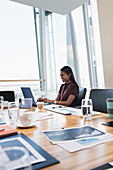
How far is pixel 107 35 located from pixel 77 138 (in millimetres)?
2381

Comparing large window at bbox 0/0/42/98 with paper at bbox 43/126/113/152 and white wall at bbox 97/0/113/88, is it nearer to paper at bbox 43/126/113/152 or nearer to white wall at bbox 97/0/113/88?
white wall at bbox 97/0/113/88

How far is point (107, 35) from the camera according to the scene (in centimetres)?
274

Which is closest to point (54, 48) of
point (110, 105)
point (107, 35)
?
point (107, 35)

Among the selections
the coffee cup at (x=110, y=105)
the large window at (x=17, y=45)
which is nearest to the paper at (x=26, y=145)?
the coffee cup at (x=110, y=105)

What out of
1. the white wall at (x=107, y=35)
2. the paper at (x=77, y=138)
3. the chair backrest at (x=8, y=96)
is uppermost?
the white wall at (x=107, y=35)

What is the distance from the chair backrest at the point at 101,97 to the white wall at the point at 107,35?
102cm

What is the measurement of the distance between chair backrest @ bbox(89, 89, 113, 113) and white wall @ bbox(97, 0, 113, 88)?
1020 mm

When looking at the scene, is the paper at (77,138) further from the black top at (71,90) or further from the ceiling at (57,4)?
the ceiling at (57,4)

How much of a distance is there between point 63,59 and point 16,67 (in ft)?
3.60

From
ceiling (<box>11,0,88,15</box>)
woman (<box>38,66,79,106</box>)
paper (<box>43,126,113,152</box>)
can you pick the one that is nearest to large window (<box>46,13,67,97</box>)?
woman (<box>38,66,79,106</box>)

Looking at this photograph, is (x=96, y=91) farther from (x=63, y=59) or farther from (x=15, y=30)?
(x=15, y=30)

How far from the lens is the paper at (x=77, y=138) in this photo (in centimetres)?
67

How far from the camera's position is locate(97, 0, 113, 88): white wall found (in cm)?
268

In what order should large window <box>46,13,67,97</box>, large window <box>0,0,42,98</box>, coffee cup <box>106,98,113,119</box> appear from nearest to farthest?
coffee cup <box>106,98,113,119</box>
large window <box>0,0,42,98</box>
large window <box>46,13,67,97</box>
